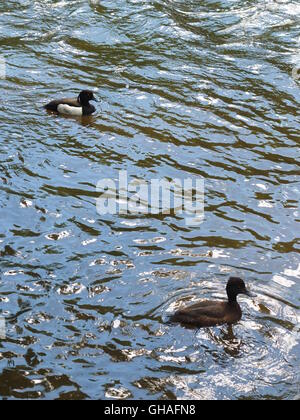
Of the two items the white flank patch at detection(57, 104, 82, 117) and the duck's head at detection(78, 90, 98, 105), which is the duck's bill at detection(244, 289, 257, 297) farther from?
the duck's head at detection(78, 90, 98, 105)

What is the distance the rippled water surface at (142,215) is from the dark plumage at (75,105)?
0.59 ft

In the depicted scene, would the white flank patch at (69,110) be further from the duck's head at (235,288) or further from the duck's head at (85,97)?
the duck's head at (235,288)

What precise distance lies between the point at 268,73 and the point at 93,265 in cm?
748

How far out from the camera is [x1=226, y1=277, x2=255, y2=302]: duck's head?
870cm

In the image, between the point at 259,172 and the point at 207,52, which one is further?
the point at 207,52

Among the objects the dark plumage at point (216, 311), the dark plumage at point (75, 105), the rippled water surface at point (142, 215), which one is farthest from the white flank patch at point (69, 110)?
the dark plumage at point (216, 311)

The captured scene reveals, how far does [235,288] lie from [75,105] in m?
5.91

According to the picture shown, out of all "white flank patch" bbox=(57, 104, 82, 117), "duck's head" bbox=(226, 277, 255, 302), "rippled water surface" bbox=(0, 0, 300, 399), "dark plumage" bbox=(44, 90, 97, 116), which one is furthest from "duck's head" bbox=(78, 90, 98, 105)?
"duck's head" bbox=(226, 277, 255, 302)

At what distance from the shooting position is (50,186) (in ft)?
37.2

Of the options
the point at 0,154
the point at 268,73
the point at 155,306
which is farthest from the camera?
the point at 268,73

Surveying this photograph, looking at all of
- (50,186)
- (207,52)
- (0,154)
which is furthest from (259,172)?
(207,52)

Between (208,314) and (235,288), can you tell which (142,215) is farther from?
(208,314)

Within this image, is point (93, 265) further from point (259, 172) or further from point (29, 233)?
point (259, 172)

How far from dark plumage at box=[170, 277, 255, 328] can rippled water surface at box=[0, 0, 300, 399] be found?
126 mm
